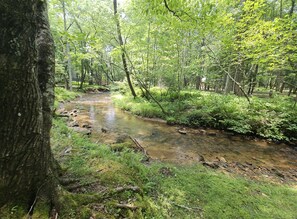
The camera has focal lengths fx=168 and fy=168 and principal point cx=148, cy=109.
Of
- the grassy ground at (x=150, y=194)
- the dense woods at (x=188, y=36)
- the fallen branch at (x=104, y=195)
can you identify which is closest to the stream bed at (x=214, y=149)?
the grassy ground at (x=150, y=194)

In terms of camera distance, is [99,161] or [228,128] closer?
[99,161]

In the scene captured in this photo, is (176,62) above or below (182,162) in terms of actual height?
above

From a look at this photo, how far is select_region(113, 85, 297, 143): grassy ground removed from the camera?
702 centimetres

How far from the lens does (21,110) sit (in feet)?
4.62

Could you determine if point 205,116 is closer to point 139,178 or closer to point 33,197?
point 139,178

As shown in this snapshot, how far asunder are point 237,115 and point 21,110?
8.39 meters

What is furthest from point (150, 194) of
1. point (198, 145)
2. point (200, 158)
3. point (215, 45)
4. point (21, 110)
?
point (215, 45)

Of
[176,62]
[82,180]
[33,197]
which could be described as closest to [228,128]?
[176,62]

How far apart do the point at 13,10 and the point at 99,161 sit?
259cm

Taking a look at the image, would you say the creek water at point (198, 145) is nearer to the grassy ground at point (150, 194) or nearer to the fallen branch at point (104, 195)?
the grassy ground at point (150, 194)

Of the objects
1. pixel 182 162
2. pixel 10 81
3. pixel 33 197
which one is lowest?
pixel 182 162

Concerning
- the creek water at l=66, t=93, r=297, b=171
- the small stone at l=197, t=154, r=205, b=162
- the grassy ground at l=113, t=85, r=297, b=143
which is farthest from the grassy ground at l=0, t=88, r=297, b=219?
the grassy ground at l=113, t=85, r=297, b=143

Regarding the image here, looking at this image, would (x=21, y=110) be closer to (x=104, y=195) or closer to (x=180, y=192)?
(x=104, y=195)

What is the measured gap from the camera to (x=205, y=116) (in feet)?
27.9
